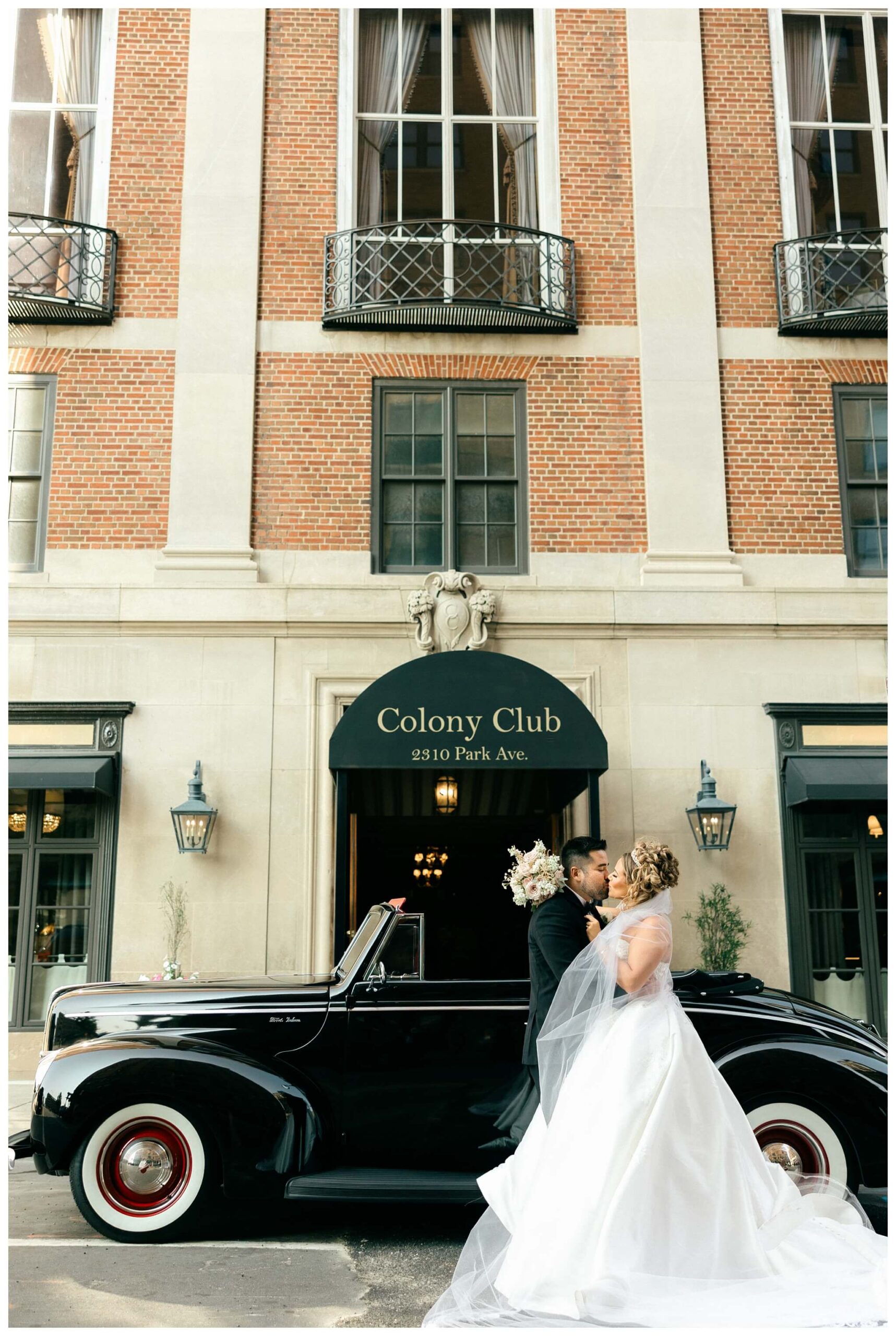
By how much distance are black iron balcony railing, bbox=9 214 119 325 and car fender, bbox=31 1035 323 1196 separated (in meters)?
7.86

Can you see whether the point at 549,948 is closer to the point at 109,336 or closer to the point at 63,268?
the point at 109,336

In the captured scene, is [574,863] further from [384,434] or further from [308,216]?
[308,216]

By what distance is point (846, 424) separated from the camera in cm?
1156

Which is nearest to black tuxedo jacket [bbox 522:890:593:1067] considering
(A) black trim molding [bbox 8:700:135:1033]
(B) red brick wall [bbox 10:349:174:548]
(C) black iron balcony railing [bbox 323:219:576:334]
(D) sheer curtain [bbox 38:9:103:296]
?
(A) black trim molding [bbox 8:700:135:1033]

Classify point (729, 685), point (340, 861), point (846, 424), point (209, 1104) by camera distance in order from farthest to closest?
point (846, 424)
point (729, 685)
point (340, 861)
point (209, 1104)

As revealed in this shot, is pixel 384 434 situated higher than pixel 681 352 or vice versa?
pixel 681 352

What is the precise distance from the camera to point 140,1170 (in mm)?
5879

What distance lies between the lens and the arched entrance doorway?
9.34 meters

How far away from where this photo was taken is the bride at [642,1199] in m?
4.38

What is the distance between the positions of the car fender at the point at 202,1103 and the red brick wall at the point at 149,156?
7.97m

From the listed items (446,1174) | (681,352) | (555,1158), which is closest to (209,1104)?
(446,1174)

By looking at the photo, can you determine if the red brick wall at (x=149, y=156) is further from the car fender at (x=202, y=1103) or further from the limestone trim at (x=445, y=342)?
the car fender at (x=202, y=1103)

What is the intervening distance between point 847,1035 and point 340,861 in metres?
4.69

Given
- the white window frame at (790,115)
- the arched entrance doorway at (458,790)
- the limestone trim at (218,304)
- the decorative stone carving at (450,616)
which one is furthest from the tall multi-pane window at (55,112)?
the white window frame at (790,115)
